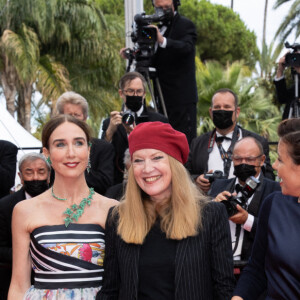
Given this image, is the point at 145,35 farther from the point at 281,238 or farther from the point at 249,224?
the point at 281,238

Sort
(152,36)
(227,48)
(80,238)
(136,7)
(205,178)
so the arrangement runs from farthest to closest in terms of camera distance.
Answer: (227,48), (136,7), (152,36), (205,178), (80,238)

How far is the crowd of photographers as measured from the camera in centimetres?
360

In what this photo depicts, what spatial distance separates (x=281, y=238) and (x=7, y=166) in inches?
119

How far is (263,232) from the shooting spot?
2.39 m

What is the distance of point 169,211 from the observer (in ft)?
8.27

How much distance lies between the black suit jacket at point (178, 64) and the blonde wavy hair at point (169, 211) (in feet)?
9.27

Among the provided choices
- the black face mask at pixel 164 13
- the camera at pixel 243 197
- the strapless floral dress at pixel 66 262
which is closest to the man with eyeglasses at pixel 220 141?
the camera at pixel 243 197

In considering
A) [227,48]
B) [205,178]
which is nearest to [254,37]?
[227,48]

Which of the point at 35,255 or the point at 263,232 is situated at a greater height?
the point at 263,232

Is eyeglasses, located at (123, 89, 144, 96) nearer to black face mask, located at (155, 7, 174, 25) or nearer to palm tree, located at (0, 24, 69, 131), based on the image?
black face mask, located at (155, 7, 174, 25)

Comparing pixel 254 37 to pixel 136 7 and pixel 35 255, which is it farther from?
pixel 35 255

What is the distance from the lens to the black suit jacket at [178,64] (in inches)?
205

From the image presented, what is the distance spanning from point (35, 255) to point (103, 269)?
1.18 feet

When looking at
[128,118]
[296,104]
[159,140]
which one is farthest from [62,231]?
[296,104]
